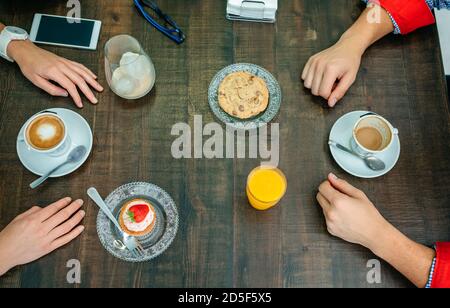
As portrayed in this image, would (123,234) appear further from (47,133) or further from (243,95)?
(243,95)

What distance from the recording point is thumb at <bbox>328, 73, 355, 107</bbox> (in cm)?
108

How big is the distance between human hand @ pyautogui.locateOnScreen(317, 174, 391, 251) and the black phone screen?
780 millimetres

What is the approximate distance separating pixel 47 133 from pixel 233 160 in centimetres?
47

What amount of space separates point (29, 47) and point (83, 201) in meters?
0.46

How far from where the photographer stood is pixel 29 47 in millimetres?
1104

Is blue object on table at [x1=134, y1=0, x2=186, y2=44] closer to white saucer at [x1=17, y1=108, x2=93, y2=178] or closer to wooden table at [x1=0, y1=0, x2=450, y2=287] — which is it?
wooden table at [x1=0, y1=0, x2=450, y2=287]

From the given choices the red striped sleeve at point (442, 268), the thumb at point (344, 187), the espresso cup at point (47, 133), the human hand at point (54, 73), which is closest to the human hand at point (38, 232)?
the espresso cup at point (47, 133)

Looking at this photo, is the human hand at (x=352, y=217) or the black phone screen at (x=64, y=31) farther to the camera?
the black phone screen at (x=64, y=31)

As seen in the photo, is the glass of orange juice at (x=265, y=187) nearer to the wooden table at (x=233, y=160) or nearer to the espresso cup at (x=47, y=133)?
the wooden table at (x=233, y=160)

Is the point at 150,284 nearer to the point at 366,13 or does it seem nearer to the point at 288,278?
the point at 288,278

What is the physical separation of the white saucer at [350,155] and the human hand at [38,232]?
664mm

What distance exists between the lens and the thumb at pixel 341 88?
108cm

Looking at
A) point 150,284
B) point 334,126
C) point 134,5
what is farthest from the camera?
point 134,5
